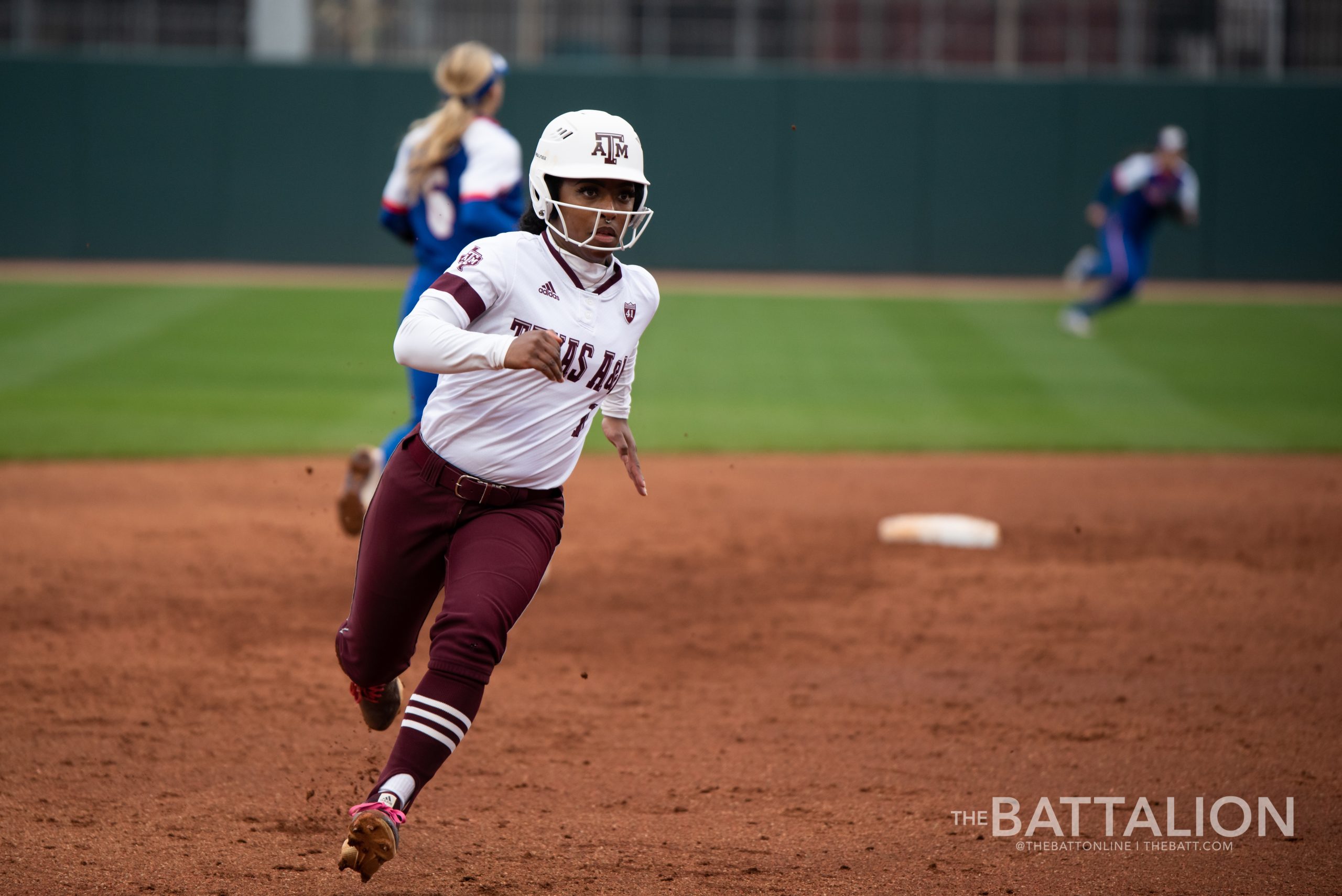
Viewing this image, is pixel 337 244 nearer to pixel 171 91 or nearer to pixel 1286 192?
pixel 171 91

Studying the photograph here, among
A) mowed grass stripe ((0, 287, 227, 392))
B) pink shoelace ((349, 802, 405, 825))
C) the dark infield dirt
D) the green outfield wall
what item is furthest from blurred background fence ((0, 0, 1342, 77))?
pink shoelace ((349, 802, 405, 825))

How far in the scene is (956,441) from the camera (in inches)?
459

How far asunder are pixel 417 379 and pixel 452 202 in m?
0.94

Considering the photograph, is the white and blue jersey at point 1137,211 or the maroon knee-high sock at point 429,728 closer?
the maroon knee-high sock at point 429,728

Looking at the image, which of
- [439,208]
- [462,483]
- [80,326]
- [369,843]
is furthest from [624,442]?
[80,326]

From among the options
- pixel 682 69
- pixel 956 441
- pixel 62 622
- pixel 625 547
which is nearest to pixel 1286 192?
pixel 682 69

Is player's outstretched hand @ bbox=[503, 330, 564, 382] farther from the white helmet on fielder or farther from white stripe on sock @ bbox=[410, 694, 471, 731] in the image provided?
white stripe on sock @ bbox=[410, 694, 471, 731]

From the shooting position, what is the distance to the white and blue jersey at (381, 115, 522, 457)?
6520mm

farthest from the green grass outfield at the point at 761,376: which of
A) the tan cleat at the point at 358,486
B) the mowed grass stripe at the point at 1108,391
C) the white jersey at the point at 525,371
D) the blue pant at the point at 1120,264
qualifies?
the white jersey at the point at 525,371

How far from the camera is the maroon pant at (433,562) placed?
392 centimetres

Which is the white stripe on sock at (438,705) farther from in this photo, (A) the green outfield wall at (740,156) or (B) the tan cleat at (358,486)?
(A) the green outfield wall at (740,156)

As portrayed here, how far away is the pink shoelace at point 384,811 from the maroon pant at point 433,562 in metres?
0.42
